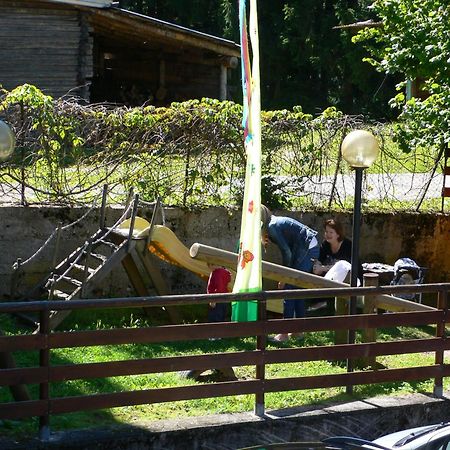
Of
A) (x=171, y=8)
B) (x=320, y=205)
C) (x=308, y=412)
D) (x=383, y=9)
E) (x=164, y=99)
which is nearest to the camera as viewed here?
(x=308, y=412)

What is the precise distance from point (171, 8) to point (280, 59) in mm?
6417

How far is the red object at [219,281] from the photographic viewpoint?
32.7 feet

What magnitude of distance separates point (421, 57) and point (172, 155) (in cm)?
321

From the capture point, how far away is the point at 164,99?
25.3 m

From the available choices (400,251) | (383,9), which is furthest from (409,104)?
(400,251)

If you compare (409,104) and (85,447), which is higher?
(409,104)

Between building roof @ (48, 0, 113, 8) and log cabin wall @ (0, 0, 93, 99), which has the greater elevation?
building roof @ (48, 0, 113, 8)

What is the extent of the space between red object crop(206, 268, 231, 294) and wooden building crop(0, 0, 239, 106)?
8.01 m

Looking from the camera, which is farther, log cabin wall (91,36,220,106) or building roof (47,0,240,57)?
log cabin wall (91,36,220,106)

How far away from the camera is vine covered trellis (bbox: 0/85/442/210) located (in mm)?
10781

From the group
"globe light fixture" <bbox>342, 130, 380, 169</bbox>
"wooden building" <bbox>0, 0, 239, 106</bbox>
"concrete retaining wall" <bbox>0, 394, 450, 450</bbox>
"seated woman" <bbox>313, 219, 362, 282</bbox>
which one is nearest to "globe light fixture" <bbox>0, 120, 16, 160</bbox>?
"concrete retaining wall" <bbox>0, 394, 450, 450</bbox>

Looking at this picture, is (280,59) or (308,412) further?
(280,59)

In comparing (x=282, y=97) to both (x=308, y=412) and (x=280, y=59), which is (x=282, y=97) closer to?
(x=280, y=59)

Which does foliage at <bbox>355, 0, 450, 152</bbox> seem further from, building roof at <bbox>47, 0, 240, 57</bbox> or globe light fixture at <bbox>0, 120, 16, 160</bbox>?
building roof at <bbox>47, 0, 240, 57</bbox>
